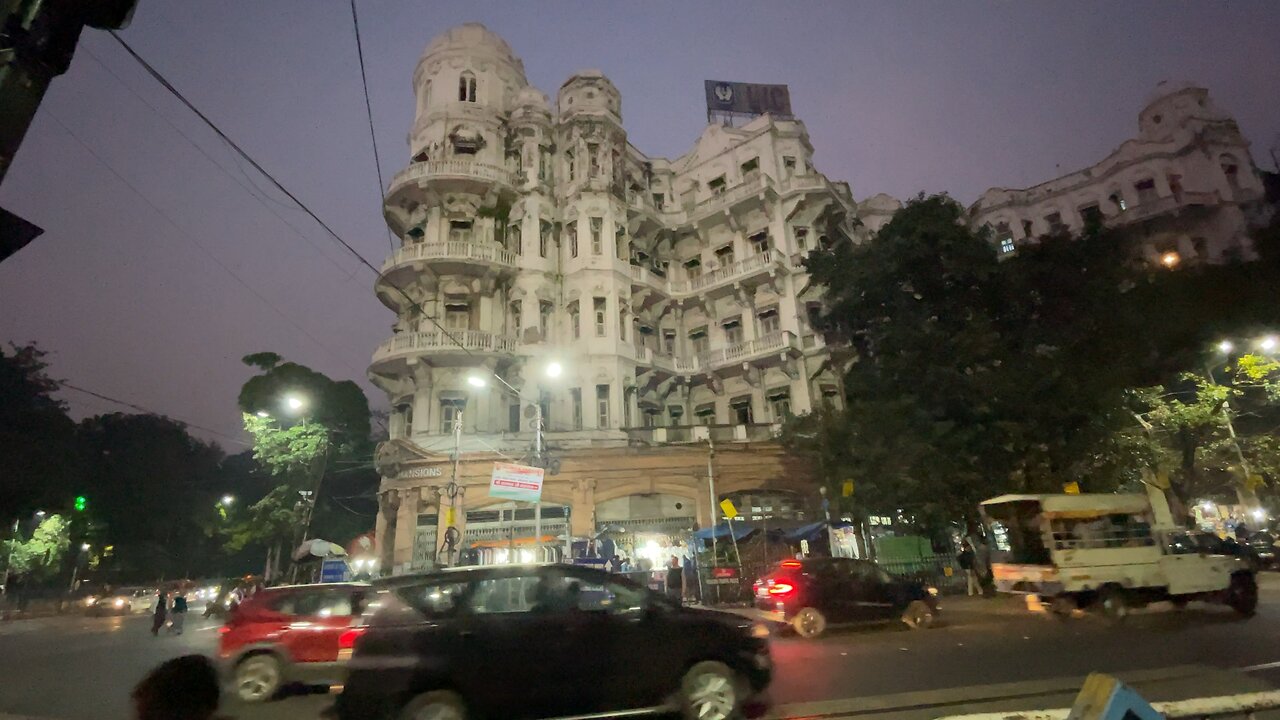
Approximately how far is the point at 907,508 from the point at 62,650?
946 inches

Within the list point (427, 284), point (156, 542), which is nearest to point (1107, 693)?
point (427, 284)

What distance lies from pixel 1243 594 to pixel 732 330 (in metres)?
21.6

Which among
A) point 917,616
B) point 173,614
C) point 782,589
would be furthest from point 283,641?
point 173,614

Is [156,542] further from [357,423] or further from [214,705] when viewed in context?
[214,705]

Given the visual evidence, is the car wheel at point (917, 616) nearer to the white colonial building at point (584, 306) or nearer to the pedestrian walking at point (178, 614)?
the white colonial building at point (584, 306)

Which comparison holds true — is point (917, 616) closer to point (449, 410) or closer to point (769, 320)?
point (769, 320)

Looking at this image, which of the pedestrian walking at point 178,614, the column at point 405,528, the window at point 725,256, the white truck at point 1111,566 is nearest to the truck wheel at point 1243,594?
the white truck at point 1111,566

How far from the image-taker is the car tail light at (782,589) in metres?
13.0

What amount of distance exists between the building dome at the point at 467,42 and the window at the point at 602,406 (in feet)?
64.1

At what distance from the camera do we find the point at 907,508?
20188 millimetres

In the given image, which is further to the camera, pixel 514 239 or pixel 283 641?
pixel 514 239

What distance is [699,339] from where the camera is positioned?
32.9 m

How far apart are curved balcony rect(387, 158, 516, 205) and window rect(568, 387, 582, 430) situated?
35.5ft

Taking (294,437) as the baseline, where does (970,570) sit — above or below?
below
